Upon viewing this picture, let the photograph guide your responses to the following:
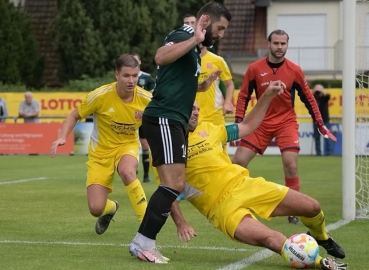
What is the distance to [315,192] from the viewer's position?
14492 millimetres

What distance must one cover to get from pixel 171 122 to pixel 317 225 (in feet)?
4.84

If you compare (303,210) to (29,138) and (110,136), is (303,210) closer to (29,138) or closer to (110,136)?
(110,136)

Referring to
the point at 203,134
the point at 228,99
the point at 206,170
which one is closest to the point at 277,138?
the point at 228,99

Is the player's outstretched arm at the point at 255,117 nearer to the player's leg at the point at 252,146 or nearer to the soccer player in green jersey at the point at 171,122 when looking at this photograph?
the soccer player in green jersey at the point at 171,122

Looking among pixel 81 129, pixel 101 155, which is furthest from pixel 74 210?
pixel 81 129

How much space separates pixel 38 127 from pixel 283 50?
48.3ft

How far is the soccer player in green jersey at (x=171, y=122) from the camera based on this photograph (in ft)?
24.4

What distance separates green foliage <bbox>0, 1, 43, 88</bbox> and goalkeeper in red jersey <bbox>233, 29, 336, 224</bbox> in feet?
83.4

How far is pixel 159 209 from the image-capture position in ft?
24.5

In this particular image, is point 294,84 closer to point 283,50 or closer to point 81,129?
point 283,50

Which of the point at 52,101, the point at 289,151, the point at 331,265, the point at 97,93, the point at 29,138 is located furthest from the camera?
the point at 52,101

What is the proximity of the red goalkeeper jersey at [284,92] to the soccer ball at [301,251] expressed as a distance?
384cm

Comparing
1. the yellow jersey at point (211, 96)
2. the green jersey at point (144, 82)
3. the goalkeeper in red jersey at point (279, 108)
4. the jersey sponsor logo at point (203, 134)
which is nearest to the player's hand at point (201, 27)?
the jersey sponsor logo at point (203, 134)

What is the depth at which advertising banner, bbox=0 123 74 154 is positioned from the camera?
2467 cm
